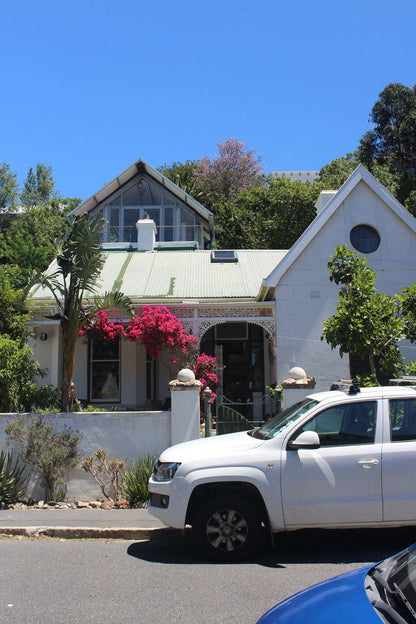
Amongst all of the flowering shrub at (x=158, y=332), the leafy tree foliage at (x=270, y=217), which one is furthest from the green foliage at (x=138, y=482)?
the leafy tree foliage at (x=270, y=217)

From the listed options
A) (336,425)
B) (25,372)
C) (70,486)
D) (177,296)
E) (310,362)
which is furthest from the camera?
(177,296)

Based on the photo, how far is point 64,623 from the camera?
4.00 meters

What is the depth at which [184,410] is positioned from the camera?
27.8 ft

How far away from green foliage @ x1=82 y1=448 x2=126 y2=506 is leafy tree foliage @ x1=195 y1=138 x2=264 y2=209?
95.4ft

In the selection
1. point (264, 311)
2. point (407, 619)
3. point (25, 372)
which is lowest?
point (407, 619)

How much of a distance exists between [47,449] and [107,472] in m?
1.02

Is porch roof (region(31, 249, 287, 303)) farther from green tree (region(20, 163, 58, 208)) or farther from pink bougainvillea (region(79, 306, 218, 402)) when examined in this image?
green tree (region(20, 163, 58, 208))

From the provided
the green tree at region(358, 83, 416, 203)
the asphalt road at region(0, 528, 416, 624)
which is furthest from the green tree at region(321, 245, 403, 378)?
the green tree at region(358, 83, 416, 203)

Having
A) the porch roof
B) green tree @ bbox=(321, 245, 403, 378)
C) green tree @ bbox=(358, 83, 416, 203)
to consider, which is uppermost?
green tree @ bbox=(358, 83, 416, 203)

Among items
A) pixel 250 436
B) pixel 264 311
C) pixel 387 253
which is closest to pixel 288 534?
pixel 250 436

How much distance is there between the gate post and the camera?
→ 8.45 metres

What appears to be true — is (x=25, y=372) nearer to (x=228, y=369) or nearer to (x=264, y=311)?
(x=264, y=311)

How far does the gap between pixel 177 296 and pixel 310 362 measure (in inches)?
144

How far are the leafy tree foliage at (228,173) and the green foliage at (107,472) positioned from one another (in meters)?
29.1
